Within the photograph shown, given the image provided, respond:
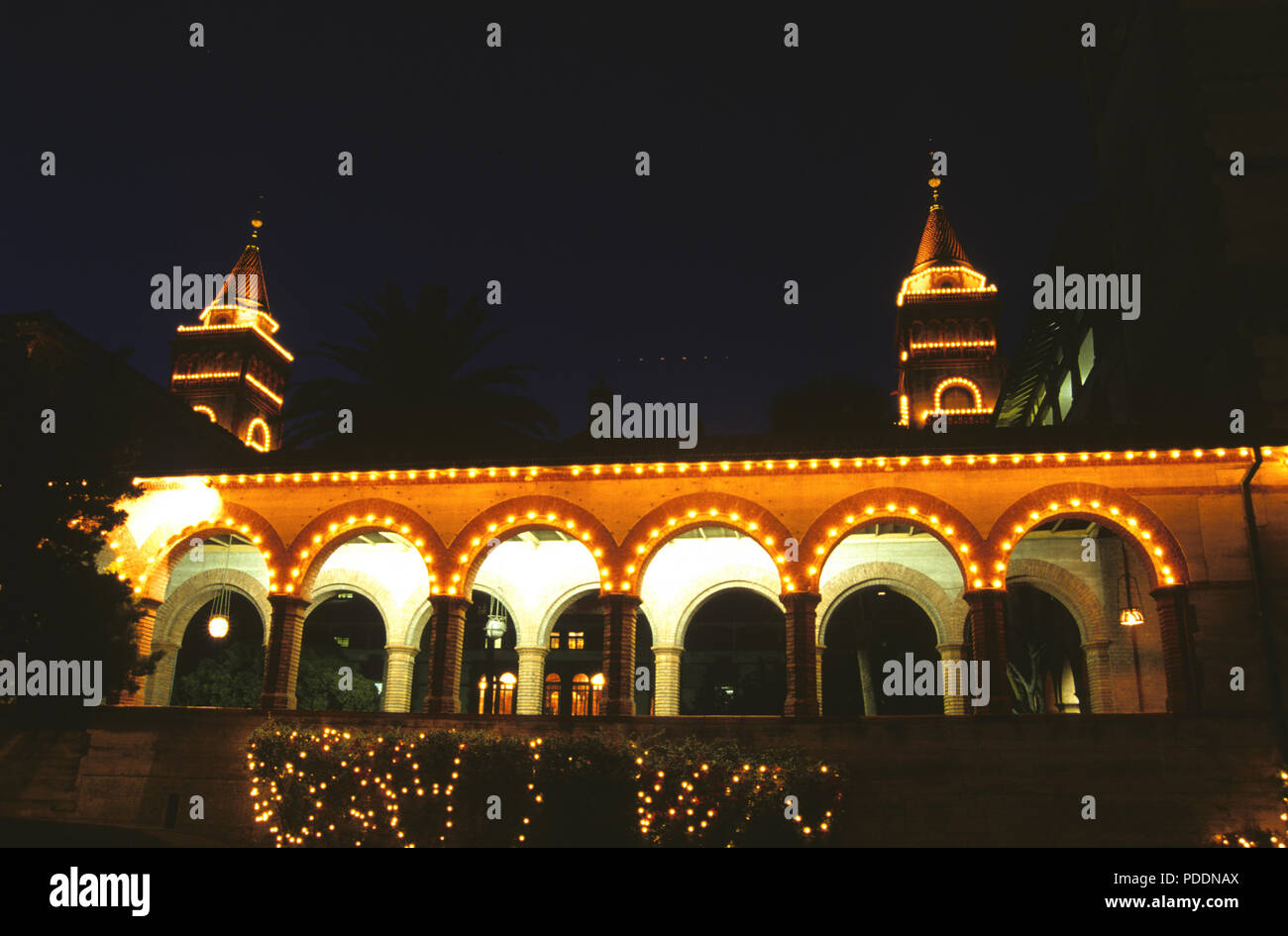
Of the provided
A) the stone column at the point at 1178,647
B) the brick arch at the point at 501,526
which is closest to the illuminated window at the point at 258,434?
the brick arch at the point at 501,526

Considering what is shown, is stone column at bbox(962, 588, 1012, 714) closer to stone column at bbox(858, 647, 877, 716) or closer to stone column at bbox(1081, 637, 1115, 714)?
stone column at bbox(1081, 637, 1115, 714)

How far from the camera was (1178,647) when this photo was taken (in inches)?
628

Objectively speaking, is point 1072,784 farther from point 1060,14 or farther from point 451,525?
point 1060,14

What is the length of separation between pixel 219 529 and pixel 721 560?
399 inches

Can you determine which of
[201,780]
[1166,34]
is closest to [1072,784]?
[201,780]

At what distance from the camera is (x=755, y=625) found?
30.7m

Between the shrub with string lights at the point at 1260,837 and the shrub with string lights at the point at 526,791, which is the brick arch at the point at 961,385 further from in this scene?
the shrub with string lights at the point at 526,791

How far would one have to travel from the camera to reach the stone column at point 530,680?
21.0 meters

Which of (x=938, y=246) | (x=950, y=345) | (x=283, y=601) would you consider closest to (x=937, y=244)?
(x=938, y=246)

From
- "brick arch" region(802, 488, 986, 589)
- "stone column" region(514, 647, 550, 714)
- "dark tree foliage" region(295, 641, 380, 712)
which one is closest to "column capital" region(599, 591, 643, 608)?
"brick arch" region(802, 488, 986, 589)

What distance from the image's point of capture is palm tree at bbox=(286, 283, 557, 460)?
26.7 meters

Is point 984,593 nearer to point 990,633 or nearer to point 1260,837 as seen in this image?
point 990,633

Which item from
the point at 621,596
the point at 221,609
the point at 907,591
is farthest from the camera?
the point at 221,609
